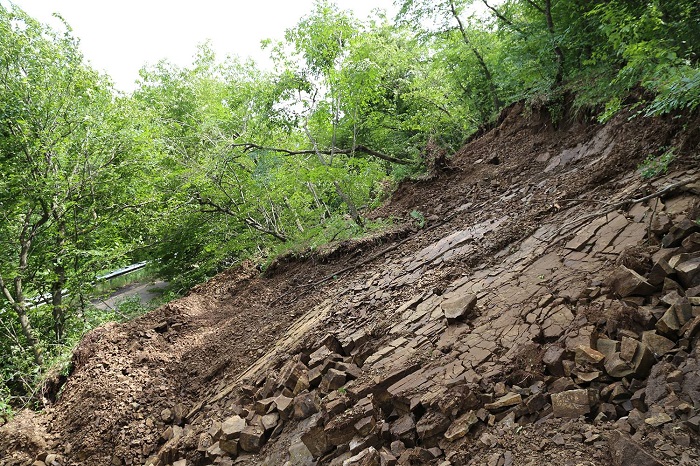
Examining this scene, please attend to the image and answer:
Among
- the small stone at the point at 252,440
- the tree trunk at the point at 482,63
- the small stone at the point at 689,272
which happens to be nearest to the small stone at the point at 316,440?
the small stone at the point at 252,440

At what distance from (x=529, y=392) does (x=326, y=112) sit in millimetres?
7488

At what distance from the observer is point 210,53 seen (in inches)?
787

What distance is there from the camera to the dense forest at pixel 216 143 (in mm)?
7211

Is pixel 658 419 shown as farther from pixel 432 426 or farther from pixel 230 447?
pixel 230 447

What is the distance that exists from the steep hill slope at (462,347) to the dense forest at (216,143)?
0.97m

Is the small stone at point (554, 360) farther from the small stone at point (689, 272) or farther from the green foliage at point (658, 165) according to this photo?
the green foliage at point (658, 165)

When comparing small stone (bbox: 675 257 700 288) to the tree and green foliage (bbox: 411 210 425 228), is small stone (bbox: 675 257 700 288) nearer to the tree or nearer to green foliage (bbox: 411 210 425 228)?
green foliage (bbox: 411 210 425 228)

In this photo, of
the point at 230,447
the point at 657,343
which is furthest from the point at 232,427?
the point at 657,343

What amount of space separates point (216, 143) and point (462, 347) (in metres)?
8.80

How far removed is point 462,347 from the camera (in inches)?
143

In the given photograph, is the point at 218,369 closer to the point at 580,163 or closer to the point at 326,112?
the point at 326,112

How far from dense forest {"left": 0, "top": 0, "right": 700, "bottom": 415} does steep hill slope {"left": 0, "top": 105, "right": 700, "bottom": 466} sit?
0.97 meters

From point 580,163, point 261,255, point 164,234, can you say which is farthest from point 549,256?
point 164,234

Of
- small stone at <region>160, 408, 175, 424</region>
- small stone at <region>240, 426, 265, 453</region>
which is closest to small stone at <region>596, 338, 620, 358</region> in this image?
small stone at <region>240, 426, 265, 453</region>
